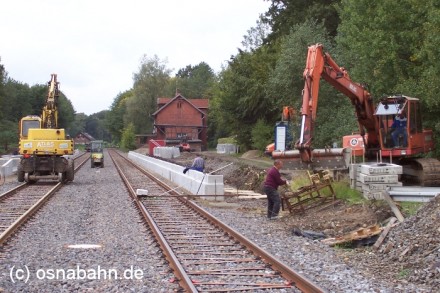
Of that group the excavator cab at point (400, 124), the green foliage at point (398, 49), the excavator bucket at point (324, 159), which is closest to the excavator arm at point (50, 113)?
the green foliage at point (398, 49)

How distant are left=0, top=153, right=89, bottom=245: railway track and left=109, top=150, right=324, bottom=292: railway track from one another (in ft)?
9.68

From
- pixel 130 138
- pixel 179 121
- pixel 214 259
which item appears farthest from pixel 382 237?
pixel 130 138

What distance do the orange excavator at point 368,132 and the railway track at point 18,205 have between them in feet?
23.8

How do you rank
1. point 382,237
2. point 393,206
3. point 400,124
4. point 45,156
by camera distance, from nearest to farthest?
point 382,237
point 393,206
point 400,124
point 45,156

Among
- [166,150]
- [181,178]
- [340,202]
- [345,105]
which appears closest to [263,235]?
[340,202]

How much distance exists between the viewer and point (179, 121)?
105 metres

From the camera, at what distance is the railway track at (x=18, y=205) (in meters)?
13.7

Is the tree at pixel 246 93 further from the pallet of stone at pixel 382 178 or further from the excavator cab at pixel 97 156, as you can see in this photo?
the pallet of stone at pixel 382 178

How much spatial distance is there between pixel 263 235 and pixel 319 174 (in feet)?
17.9

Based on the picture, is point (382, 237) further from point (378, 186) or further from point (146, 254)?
point (378, 186)

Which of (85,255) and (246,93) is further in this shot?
(246,93)

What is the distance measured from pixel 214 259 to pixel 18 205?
10695 mm

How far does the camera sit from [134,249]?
11.1 metres

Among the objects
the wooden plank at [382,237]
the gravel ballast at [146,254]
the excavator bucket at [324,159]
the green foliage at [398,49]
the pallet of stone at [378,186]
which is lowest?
the gravel ballast at [146,254]
